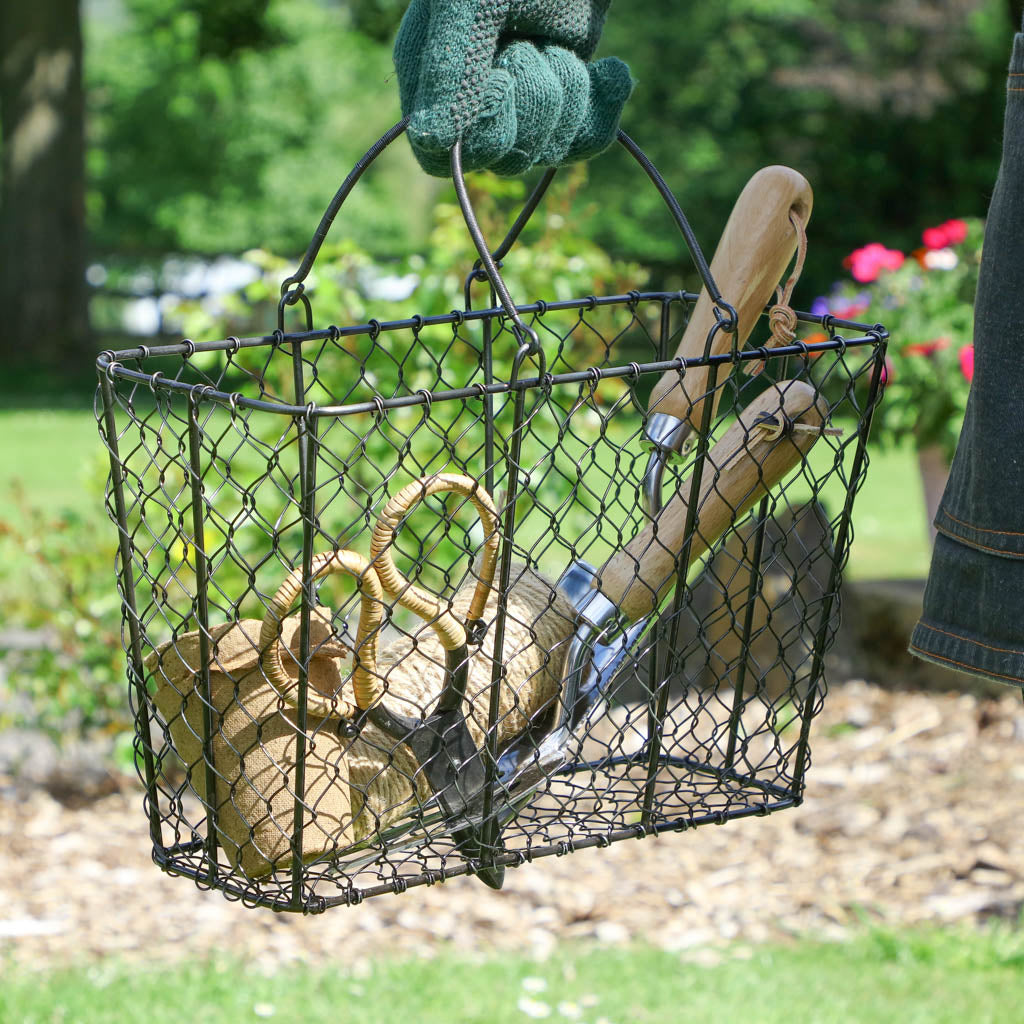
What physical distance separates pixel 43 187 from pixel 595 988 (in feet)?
37.3

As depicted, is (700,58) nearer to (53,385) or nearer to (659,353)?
(53,385)

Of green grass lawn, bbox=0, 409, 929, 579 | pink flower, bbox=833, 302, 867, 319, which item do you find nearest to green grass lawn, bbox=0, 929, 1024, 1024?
green grass lawn, bbox=0, 409, 929, 579

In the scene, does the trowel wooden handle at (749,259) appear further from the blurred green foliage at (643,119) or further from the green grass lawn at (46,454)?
the blurred green foliage at (643,119)

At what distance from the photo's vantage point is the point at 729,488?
1.25 meters

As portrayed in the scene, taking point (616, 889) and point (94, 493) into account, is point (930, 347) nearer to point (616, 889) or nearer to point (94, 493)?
point (616, 889)

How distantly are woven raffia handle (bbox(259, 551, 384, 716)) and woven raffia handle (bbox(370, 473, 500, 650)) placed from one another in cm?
1

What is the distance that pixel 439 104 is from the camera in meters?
1.09

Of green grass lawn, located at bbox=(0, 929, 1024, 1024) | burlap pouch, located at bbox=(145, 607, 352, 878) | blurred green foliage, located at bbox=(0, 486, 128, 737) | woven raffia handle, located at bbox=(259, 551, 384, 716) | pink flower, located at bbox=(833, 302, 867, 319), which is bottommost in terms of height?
green grass lawn, located at bbox=(0, 929, 1024, 1024)

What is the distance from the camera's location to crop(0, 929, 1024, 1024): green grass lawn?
2.37 m

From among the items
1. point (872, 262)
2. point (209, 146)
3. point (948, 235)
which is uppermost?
point (209, 146)

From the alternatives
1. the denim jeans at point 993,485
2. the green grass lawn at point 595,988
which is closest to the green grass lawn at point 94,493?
the green grass lawn at point 595,988

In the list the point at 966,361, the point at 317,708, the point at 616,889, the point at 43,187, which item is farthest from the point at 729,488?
the point at 43,187

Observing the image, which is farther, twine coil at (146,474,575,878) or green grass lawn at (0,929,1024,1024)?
green grass lawn at (0,929,1024,1024)

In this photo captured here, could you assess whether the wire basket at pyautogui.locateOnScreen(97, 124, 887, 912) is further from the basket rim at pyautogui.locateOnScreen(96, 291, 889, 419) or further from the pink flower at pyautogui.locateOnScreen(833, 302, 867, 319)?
the pink flower at pyautogui.locateOnScreen(833, 302, 867, 319)
